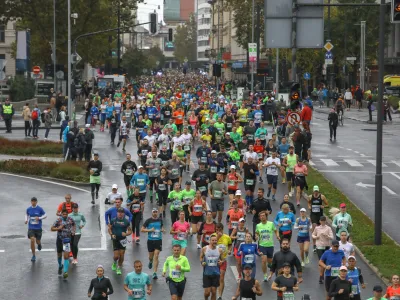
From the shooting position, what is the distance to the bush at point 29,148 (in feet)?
135

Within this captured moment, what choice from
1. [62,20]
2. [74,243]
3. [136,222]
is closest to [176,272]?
[74,243]

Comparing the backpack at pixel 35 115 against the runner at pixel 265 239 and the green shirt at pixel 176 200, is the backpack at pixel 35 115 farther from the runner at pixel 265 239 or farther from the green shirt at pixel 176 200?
the runner at pixel 265 239

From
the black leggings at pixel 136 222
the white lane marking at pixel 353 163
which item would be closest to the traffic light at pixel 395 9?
the black leggings at pixel 136 222

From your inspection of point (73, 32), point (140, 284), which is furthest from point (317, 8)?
point (73, 32)

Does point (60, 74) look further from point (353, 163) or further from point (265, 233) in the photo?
point (265, 233)

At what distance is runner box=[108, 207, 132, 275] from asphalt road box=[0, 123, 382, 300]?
359 millimetres

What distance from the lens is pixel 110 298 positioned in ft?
58.6

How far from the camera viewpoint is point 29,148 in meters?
41.5

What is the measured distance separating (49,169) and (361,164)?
1197 centimetres

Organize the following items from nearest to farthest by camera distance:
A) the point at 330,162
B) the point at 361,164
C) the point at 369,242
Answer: the point at 369,242
the point at 361,164
the point at 330,162

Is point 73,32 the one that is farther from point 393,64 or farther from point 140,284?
point 140,284

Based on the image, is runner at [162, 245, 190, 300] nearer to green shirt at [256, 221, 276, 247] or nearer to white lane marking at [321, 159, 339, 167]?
green shirt at [256, 221, 276, 247]

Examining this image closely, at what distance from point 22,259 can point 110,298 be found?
4.45 metres

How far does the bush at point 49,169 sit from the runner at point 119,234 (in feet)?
43.1
